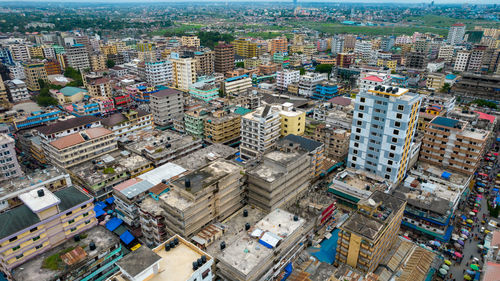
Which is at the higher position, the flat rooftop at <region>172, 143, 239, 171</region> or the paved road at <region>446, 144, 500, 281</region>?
the flat rooftop at <region>172, 143, 239, 171</region>

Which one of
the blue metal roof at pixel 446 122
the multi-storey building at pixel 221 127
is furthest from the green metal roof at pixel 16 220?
the blue metal roof at pixel 446 122

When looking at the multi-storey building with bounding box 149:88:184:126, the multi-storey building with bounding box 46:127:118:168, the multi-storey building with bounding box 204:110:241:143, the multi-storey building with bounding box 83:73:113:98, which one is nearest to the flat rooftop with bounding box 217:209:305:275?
the multi-storey building with bounding box 204:110:241:143

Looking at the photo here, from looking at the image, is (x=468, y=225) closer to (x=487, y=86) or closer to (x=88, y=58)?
(x=487, y=86)

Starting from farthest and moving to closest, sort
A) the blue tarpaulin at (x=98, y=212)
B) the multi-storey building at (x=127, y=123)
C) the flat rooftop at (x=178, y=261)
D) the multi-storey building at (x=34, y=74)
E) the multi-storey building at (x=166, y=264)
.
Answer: the multi-storey building at (x=34, y=74)
the multi-storey building at (x=127, y=123)
the blue tarpaulin at (x=98, y=212)
the flat rooftop at (x=178, y=261)
the multi-storey building at (x=166, y=264)

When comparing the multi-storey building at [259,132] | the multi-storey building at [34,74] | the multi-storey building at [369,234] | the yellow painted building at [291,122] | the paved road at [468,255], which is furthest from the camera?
the multi-storey building at [34,74]

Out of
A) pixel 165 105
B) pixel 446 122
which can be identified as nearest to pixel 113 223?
pixel 165 105

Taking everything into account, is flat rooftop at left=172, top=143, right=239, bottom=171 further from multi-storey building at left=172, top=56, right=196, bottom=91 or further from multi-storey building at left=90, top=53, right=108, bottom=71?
multi-storey building at left=90, top=53, right=108, bottom=71

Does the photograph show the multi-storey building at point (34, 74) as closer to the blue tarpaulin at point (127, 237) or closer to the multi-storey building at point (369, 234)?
the blue tarpaulin at point (127, 237)

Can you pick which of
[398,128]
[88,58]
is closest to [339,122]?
[398,128]
